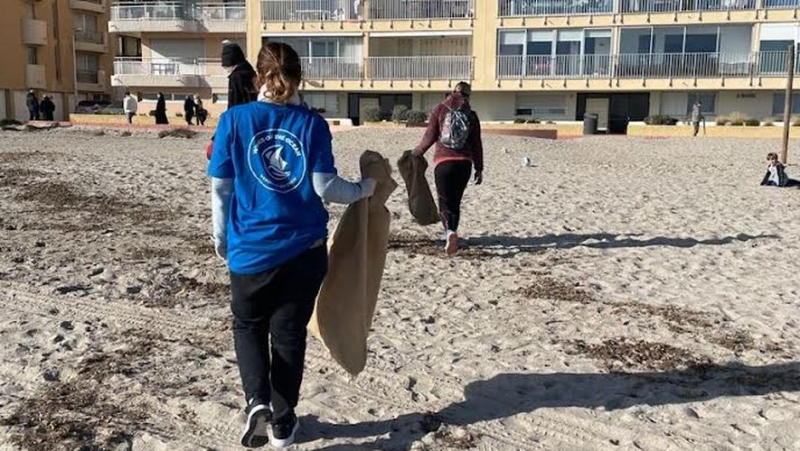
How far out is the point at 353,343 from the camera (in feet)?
12.5

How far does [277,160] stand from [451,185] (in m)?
4.45

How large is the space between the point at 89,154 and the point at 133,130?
12.5 m

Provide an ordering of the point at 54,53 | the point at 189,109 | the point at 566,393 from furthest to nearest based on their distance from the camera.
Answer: the point at 54,53
the point at 189,109
the point at 566,393

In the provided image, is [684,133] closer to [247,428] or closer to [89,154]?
[89,154]

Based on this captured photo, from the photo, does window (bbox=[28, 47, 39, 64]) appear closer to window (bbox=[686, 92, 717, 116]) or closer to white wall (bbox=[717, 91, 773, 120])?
window (bbox=[686, 92, 717, 116])

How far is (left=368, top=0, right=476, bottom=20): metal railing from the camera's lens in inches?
1542

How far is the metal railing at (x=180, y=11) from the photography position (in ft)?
146

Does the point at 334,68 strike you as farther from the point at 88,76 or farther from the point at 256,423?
the point at 256,423

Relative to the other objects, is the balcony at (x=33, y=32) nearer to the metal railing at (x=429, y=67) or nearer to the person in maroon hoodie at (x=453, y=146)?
the metal railing at (x=429, y=67)

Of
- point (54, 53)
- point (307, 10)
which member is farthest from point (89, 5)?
point (307, 10)

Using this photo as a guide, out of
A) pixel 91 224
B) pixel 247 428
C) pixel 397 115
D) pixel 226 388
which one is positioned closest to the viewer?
pixel 247 428

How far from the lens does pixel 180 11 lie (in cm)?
4462

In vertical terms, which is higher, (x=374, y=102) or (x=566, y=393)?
(x=374, y=102)

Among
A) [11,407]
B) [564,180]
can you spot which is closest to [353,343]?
[11,407]
